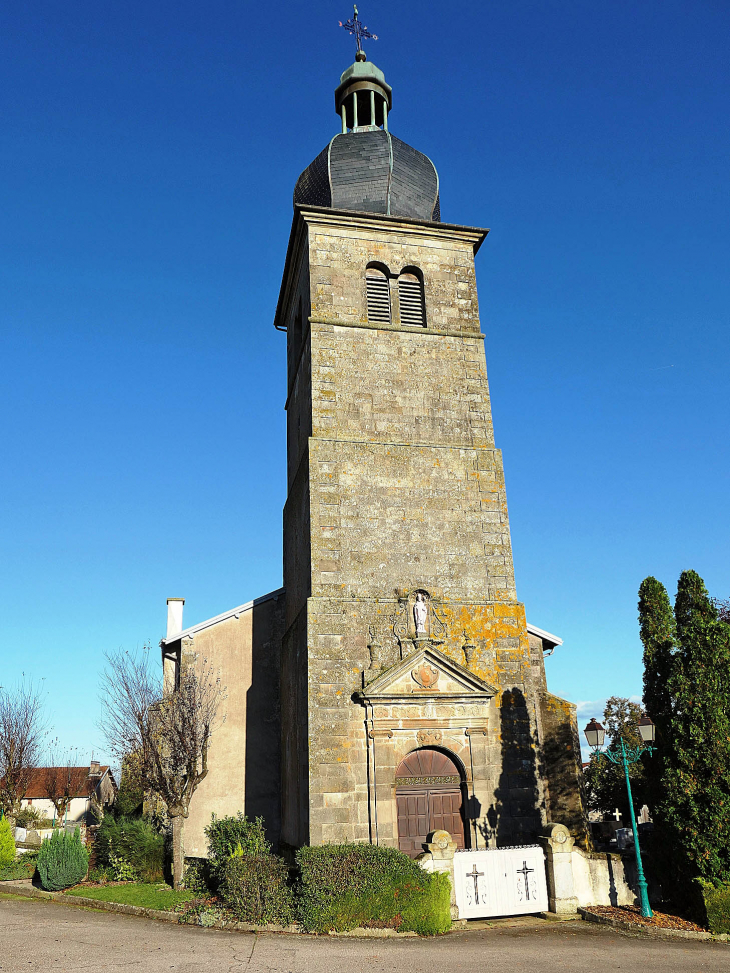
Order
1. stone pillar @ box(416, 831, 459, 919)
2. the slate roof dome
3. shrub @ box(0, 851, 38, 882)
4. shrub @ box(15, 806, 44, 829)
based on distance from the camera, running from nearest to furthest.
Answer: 1. stone pillar @ box(416, 831, 459, 919)
2. shrub @ box(0, 851, 38, 882)
3. the slate roof dome
4. shrub @ box(15, 806, 44, 829)

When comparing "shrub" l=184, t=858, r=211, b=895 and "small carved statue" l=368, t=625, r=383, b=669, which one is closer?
"shrub" l=184, t=858, r=211, b=895

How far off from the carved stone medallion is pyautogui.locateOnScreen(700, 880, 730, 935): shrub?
17.7ft

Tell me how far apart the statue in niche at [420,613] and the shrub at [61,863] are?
804 centimetres

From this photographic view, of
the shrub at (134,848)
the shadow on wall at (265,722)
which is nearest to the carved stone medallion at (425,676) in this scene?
the shadow on wall at (265,722)

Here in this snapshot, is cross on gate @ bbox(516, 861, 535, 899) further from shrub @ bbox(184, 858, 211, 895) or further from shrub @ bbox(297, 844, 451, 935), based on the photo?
Result: shrub @ bbox(184, 858, 211, 895)

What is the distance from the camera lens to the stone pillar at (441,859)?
1157 centimetres

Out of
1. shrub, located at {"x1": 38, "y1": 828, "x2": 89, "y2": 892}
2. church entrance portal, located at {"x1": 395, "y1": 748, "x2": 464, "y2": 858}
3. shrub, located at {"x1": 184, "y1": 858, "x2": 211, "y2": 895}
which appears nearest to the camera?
shrub, located at {"x1": 184, "y1": 858, "x2": 211, "y2": 895}

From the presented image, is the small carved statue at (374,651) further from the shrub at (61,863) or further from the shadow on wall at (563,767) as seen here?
the shrub at (61,863)

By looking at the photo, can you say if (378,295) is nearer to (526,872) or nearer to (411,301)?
(411,301)

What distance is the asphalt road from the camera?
29.7 ft

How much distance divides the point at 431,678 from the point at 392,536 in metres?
2.97

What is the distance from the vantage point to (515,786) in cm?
1431

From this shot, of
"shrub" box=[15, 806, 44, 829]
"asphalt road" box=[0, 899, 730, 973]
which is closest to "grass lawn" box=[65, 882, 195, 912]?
"asphalt road" box=[0, 899, 730, 973]

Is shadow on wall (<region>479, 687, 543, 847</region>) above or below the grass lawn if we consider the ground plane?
above
